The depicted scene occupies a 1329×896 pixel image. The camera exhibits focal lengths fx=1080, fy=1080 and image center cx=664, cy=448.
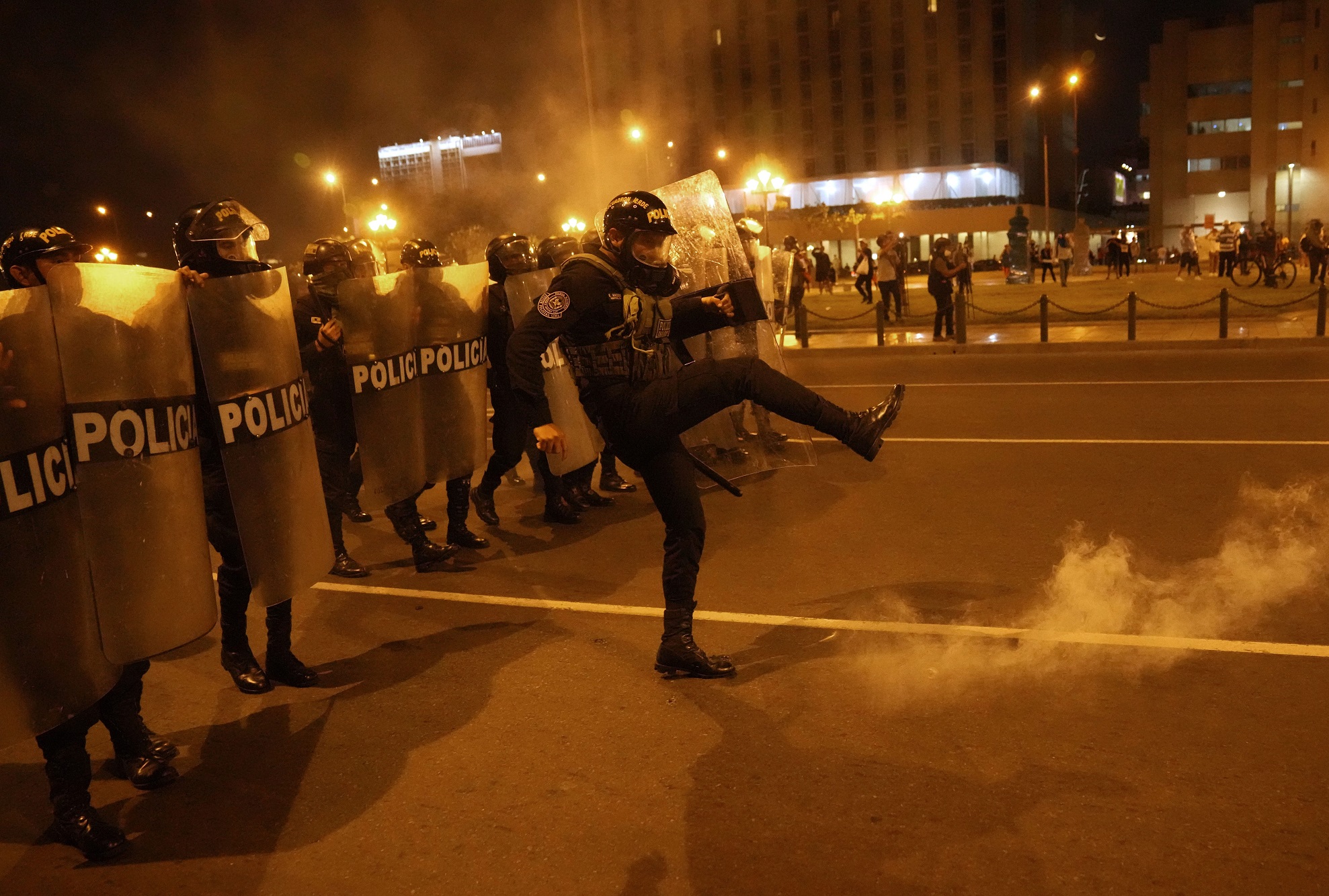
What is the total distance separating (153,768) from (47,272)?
1657 millimetres

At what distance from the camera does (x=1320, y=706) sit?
11.6ft

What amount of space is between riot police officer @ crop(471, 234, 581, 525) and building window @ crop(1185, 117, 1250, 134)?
80.9 meters

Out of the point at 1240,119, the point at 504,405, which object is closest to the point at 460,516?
→ the point at 504,405

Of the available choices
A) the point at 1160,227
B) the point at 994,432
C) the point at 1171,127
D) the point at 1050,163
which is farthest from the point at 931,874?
the point at 1050,163

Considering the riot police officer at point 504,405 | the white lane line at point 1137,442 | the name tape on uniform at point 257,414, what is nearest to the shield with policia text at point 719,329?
the riot police officer at point 504,405

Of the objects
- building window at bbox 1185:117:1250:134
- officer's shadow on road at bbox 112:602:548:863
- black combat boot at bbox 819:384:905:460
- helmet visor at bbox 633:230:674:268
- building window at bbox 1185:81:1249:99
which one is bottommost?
officer's shadow on road at bbox 112:602:548:863

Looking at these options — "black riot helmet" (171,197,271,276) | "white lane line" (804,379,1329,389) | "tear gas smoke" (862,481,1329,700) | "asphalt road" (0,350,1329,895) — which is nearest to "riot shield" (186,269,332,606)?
"black riot helmet" (171,197,271,276)

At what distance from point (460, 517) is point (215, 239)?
2.84 meters

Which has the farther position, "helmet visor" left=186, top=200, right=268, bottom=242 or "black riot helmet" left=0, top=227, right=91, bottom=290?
"helmet visor" left=186, top=200, right=268, bottom=242

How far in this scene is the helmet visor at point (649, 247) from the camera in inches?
165

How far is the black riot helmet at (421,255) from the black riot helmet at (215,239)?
2832 millimetres

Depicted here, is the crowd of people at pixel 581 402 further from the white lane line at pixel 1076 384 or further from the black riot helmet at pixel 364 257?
the white lane line at pixel 1076 384

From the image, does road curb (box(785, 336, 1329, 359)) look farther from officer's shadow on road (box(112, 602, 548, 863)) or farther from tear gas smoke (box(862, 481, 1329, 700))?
officer's shadow on road (box(112, 602, 548, 863))

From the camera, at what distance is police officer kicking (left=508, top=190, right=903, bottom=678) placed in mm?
3990
